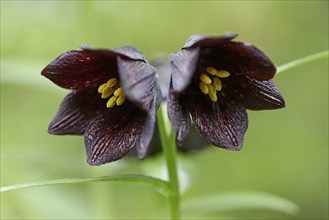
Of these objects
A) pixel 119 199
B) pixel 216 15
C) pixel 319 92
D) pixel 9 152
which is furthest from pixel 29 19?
pixel 319 92

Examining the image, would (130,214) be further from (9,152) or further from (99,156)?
(99,156)

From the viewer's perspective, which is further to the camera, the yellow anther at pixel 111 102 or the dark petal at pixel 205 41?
the yellow anther at pixel 111 102

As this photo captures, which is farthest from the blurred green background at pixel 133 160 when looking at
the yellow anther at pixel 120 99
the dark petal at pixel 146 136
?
the dark petal at pixel 146 136

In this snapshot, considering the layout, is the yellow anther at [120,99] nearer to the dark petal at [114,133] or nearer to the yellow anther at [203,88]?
the dark petal at [114,133]

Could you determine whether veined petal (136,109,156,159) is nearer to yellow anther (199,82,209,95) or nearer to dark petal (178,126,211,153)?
yellow anther (199,82,209,95)

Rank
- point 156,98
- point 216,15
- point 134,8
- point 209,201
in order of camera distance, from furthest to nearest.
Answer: point 216,15, point 134,8, point 209,201, point 156,98

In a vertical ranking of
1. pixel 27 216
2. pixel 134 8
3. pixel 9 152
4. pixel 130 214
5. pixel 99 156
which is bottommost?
pixel 130 214
